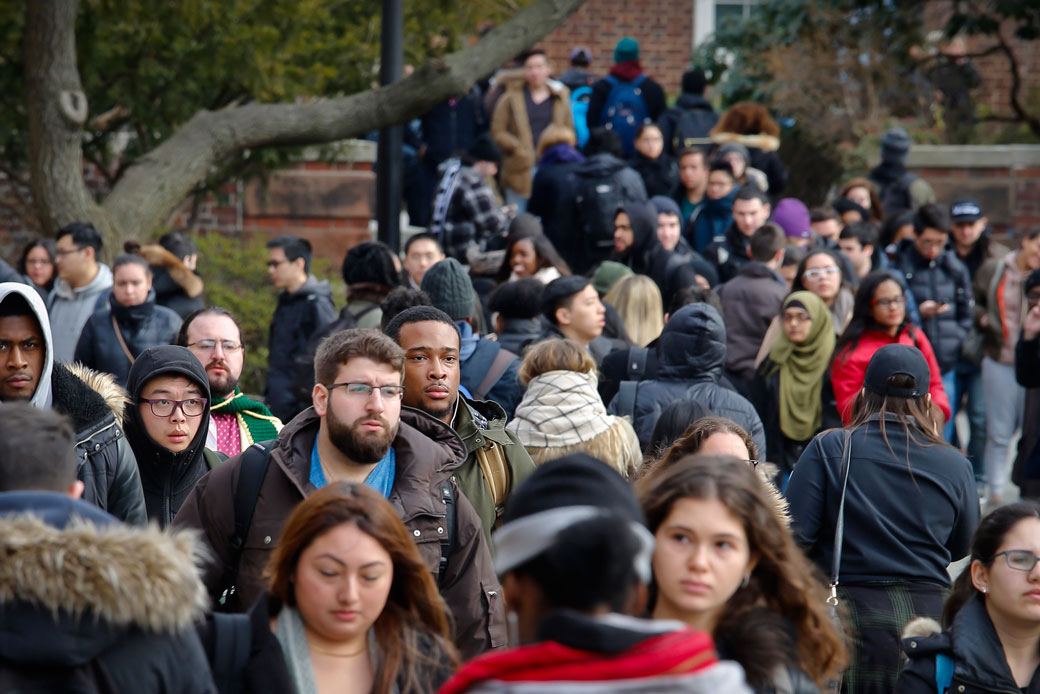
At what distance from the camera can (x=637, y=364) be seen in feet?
24.0

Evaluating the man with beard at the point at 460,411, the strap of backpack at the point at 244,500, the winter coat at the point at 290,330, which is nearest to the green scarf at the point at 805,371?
the winter coat at the point at 290,330

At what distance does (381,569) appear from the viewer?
3.52 m

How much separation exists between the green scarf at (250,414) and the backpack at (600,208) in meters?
5.90

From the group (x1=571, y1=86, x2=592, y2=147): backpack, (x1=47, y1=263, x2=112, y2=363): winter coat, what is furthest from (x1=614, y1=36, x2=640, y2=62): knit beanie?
(x1=47, y1=263, x2=112, y2=363): winter coat

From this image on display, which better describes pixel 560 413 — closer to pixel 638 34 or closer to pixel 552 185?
pixel 552 185

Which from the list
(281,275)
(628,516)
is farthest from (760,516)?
(281,275)

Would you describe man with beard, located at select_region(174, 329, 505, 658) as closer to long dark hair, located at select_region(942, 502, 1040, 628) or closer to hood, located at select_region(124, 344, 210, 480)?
hood, located at select_region(124, 344, 210, 480)

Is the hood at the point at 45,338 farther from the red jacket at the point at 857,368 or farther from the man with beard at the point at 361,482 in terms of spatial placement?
the red jacket at the point at 857,368

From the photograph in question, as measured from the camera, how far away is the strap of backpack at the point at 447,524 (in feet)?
14.5

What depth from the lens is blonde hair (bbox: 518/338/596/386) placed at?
19.1ft

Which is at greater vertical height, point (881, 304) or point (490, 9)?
point (490, 9)

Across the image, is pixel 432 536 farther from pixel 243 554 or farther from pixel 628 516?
pixel 628 516

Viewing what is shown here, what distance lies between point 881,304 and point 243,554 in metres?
4.50

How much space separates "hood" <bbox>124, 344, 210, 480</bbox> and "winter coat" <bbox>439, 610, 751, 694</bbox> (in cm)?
304
